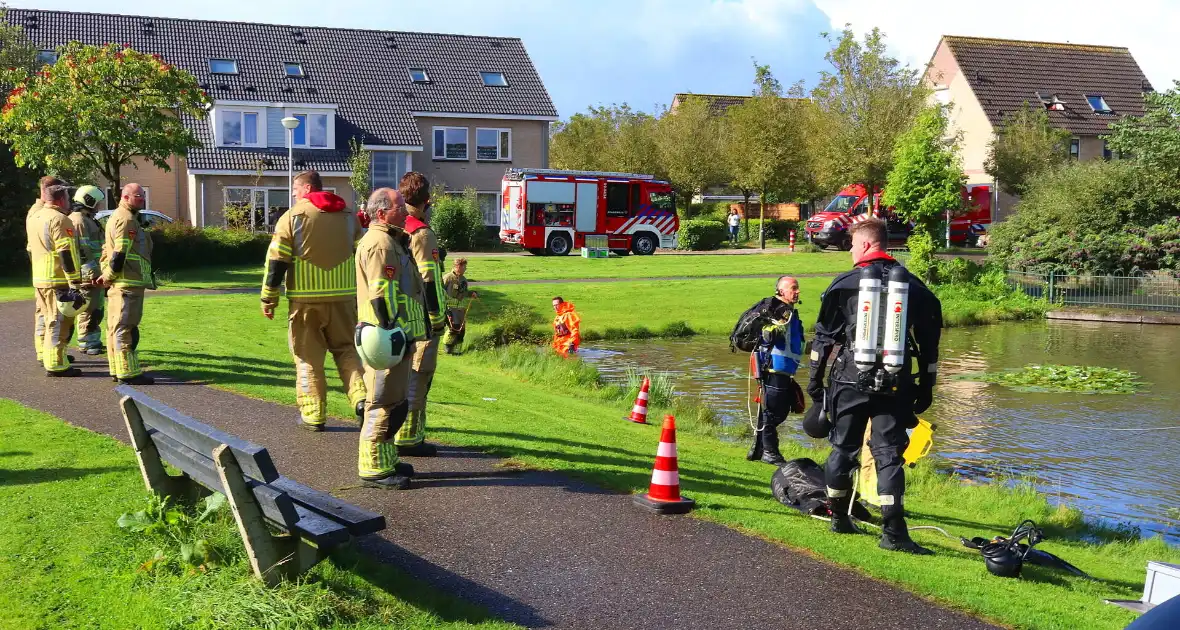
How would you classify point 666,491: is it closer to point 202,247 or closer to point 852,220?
point 202,247

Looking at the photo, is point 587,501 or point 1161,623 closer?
point 1161,623

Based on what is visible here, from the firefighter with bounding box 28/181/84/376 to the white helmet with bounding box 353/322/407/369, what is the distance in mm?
5662

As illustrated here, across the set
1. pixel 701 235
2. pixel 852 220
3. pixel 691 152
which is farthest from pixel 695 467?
pixel 691 152

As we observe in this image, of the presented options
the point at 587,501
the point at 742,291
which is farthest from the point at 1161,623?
the point at 742,291

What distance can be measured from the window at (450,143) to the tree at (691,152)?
1029 cm

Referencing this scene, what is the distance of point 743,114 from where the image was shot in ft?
154

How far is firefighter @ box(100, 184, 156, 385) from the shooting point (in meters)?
10.6

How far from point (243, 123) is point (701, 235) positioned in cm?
1848

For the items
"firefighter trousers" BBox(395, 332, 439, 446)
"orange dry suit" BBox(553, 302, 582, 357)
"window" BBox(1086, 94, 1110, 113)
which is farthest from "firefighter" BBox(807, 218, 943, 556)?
"window" BBox(1086, 94, 1110, 113)

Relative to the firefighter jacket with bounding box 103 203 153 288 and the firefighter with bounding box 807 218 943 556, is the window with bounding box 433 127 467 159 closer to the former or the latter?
the firefighter jacket with bounding box 103 203 153 288

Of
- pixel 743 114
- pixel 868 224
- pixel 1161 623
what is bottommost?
pixel 1161 623

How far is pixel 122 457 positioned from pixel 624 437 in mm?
4571

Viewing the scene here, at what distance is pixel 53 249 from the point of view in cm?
1120

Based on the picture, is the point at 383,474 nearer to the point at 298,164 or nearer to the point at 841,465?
the point at 841,465
